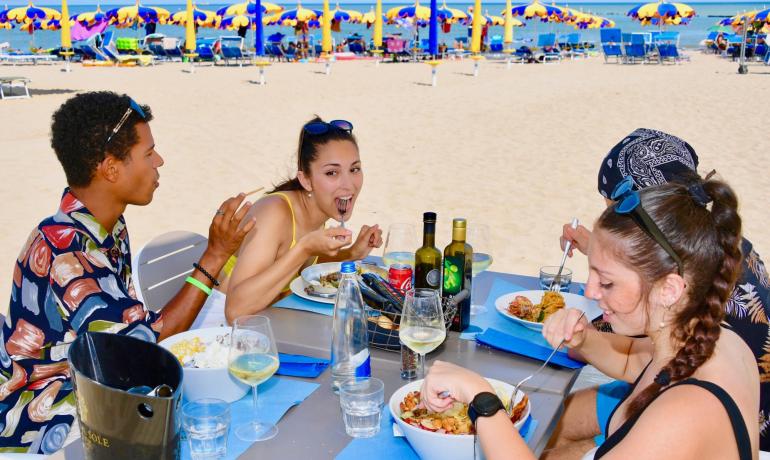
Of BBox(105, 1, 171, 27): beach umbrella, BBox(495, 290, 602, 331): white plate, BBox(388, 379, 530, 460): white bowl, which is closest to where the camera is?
BBox(388, 379, 530, 460): white bowl

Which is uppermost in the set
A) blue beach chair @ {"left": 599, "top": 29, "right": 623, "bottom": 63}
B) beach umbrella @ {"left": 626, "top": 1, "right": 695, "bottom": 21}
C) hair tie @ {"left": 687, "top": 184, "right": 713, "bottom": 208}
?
beach umbrella @ {"left": 626, "top": 1, "right": 695, "bottom": 21}

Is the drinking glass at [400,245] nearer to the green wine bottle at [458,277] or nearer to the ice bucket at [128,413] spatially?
the green wine bottle at [458,277]

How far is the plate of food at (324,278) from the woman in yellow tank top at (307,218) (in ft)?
0.20

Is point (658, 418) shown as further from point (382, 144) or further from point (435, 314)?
point (382, 144)

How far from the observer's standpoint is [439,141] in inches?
448

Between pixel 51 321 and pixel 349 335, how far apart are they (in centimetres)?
96

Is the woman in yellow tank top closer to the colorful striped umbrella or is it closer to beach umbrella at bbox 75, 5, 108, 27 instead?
beach umbrella at bbox 75, 5, 108, 27

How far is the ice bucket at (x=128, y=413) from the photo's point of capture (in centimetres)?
129

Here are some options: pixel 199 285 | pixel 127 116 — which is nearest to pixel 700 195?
pixel 199 285

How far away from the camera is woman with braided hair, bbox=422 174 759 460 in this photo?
60.1 inches

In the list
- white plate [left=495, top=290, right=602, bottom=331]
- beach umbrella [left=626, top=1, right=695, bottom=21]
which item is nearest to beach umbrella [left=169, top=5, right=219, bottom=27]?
beach umbrella [left=626, top=1, right=695, bottom=21]

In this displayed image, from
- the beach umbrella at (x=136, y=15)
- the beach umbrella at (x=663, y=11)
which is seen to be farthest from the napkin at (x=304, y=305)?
the beach umbrella at (x=663, y=11)

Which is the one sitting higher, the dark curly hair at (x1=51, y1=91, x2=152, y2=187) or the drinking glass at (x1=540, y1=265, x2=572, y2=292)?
the dark curly hair at (x1=51, y1=91, x2=152, y2=187)

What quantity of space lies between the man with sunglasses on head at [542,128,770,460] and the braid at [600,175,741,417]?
1.40 feet
